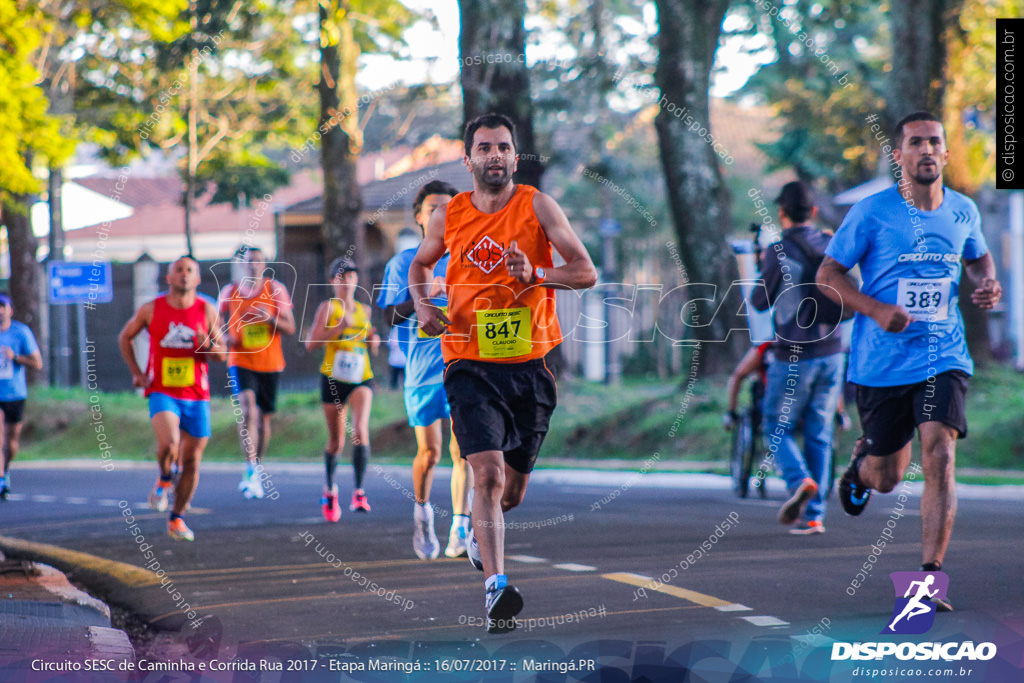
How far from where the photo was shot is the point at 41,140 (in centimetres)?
1465

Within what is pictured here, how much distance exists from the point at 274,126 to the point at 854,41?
15.4 metres

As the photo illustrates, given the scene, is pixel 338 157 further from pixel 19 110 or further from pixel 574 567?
pixel 574 567

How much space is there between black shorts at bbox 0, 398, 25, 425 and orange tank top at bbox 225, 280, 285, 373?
2.71 metres

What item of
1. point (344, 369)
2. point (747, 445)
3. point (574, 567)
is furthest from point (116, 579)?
point (747, 445)

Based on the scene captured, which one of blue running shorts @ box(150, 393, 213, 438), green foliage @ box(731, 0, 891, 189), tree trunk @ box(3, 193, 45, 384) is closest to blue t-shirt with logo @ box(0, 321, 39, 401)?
blue running shorts @ box(150, 393, 213, 438)

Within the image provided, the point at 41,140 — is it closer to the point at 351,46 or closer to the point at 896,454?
the point at 351,46

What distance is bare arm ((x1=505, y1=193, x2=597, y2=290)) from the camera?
18.5 ft

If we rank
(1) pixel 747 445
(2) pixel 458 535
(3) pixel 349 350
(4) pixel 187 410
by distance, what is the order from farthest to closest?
(1) pixel 747 445, (3) pixel 349 350, (4) pixel 187 410, (2) pixel 458 535

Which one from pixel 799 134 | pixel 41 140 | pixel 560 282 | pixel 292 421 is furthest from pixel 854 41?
pixel 560 282

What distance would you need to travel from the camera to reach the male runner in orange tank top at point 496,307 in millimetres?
5652

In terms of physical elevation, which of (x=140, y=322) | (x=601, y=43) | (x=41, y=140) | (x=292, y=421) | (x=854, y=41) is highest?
(x=854, y=41)

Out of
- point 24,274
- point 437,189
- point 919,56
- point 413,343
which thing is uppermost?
point 919,56

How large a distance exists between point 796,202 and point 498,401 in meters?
3.69

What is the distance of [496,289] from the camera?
5688 mm
